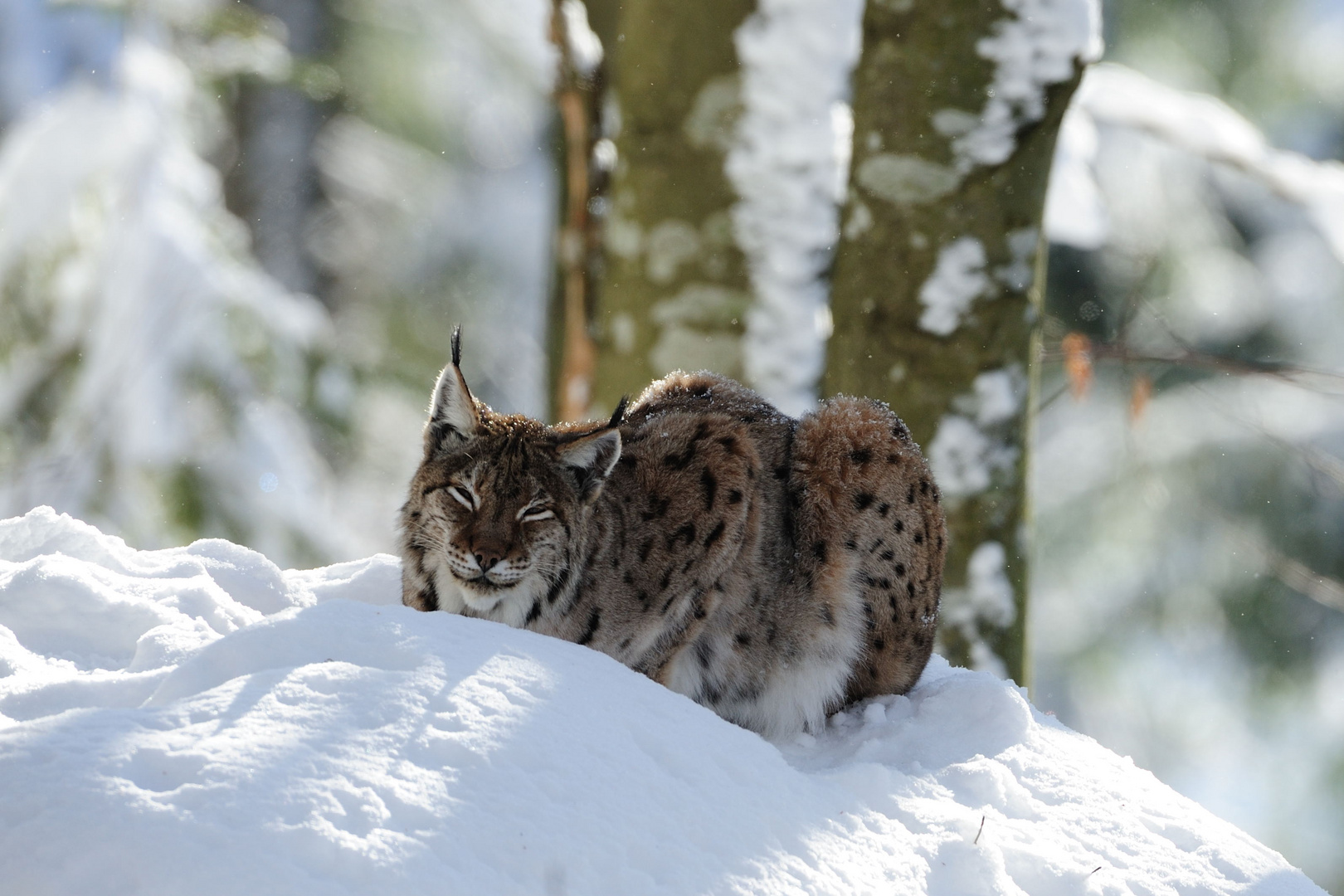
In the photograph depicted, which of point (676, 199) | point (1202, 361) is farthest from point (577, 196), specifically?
point (1202, 361)

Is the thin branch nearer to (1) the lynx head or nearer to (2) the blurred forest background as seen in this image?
(2) the blurred forest background

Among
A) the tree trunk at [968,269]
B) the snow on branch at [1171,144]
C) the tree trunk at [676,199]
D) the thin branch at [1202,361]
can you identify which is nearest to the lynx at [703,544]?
the tree trunk at [968,269]

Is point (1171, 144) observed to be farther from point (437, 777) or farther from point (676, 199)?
point (437, 777)

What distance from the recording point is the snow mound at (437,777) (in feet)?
6.06

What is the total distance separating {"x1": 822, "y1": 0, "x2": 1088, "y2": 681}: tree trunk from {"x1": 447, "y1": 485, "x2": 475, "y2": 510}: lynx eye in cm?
196

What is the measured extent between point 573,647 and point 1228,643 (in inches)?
541

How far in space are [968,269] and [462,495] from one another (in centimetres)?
230

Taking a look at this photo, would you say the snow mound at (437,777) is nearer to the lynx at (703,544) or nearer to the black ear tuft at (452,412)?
the lynx at (703,544)

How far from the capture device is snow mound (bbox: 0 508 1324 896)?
6.06ft

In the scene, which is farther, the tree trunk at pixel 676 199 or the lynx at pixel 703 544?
the tree trunk at pixel 676 199

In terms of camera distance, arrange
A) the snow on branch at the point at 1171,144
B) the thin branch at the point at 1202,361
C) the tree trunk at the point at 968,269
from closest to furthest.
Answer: the tree trunk at the point at 968,269 → the thin branch at the point at 1202,361 → the snow on branch at the point at 1171,144

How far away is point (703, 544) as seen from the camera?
3791mm

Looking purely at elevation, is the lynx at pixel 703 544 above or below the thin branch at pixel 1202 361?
below

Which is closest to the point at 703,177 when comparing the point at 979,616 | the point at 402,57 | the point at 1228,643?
the point at 979,616
